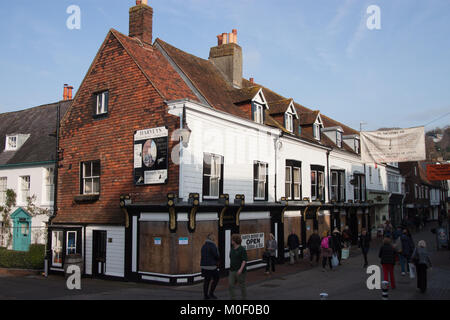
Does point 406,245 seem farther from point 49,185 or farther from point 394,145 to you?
point 49,185

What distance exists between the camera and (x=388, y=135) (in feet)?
63.3

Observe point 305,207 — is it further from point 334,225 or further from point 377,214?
point 377,214

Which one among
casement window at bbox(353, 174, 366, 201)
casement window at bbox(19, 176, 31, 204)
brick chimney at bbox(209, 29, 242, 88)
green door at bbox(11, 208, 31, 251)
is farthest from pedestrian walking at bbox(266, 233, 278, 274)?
casement window at bbox(353, 174, 366, 201)

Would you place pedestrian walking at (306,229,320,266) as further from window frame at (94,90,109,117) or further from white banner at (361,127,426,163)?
window frame at (94,90,109,117)

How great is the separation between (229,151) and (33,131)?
1567 cm

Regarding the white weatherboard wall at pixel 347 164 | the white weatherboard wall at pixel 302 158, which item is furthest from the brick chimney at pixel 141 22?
the white weatherboard wall at pixel 347 164

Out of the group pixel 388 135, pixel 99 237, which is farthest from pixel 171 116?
pixel 388 135

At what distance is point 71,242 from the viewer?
1867 centimetres

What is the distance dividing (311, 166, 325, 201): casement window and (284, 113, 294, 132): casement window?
9.97 ft

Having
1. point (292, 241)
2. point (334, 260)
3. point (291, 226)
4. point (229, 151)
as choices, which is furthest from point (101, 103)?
point (334, 260)

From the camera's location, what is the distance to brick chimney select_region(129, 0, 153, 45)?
1956 cm

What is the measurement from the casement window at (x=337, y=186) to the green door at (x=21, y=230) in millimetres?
19130

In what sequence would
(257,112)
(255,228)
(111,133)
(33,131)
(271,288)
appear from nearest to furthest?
1. (271,288)
2. (111,133)
3. (255,228)
4. (257,112)
5. (33,131)
